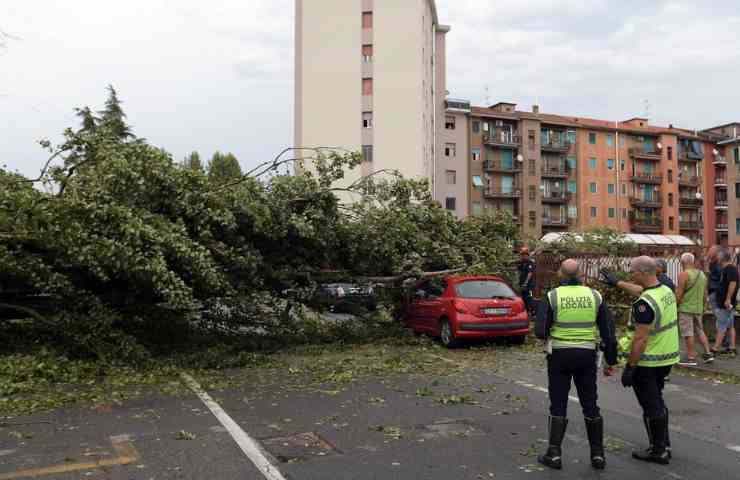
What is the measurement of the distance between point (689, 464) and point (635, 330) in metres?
1.16

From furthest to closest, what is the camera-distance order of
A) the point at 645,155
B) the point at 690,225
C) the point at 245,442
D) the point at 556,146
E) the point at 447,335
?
1. the point at 690,225
2. the point at 645,155
3. the point at 556,146
4. the point at 447,335
5. the point at 245,442

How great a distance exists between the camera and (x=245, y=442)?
620 cm

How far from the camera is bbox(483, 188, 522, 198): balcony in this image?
218 ft

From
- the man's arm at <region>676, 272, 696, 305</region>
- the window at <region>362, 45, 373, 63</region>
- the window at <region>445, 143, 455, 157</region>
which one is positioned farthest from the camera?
the window at <region>445, 143, 455, 157</region>

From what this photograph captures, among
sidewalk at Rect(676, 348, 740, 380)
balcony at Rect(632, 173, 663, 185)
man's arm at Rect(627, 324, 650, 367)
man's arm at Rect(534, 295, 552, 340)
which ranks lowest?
sidewalk at Rect(676, 348, 740, 380)

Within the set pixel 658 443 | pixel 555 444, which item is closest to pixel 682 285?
pixel 658 443

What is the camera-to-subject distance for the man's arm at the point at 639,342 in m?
5.49

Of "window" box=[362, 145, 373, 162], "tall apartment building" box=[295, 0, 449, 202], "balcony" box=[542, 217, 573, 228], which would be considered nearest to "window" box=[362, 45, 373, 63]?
"tall apartment building" box=[295, 0, 449, 202]

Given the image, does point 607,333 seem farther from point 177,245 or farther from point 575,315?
point 177,245

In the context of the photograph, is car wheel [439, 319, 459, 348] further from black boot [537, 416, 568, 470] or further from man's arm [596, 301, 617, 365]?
black boot [537, 416, 568, 470]

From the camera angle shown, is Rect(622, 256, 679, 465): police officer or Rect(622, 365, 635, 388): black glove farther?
Rect(622, 365, 635, 388): black glove

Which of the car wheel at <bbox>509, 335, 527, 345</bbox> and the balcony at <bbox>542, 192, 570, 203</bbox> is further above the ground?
the balcony at <bbox>542, 192, 570, 203</bbox>

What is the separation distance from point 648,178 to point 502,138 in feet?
59.8

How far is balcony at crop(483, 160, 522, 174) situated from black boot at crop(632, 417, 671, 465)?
61944mm
